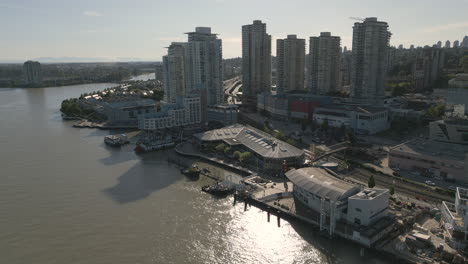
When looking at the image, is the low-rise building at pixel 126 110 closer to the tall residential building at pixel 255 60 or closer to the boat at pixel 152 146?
the boat at pixel 152 146

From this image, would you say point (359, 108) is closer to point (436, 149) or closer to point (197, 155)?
point (436, 149)

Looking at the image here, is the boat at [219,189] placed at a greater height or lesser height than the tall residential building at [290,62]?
lesser

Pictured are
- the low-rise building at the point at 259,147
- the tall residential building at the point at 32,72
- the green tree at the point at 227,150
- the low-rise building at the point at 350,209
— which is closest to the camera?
the low-rise building at the point at 350,209

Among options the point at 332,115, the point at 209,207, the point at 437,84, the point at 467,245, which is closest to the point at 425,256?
the point at 467,245

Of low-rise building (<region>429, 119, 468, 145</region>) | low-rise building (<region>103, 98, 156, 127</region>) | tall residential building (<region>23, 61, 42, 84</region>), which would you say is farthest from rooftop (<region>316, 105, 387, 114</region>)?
tall residential building (<region>23, 61, 42, 84</region>)

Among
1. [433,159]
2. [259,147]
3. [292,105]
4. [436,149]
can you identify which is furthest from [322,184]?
[292,105]

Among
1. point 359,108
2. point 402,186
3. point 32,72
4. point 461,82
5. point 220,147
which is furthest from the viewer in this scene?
point 32,72

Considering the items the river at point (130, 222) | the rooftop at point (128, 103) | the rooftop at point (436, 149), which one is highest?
the rooftop at point (128, 103)

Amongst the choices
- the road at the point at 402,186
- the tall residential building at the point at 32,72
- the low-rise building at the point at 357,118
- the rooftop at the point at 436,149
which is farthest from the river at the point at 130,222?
the tall residential building at the point at 32,72
